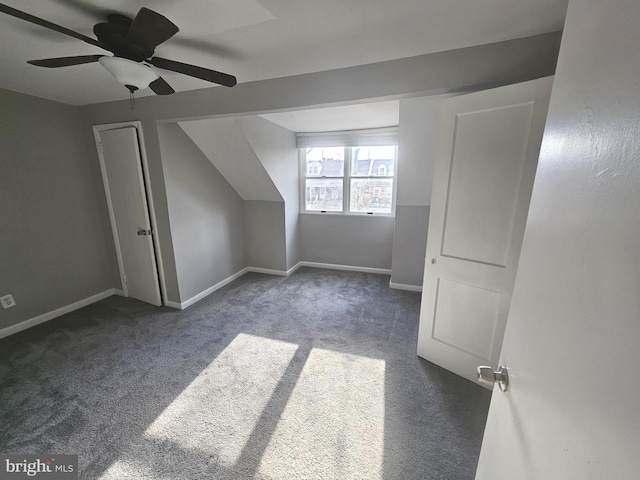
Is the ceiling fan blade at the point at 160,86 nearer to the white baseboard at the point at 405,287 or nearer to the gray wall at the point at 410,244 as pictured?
the gray wall at the point at 410,244

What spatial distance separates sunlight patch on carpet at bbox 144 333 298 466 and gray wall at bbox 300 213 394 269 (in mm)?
2106

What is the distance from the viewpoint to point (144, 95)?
241cm

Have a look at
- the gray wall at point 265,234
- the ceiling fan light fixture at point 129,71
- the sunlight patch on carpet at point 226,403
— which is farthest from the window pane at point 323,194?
the ceiling fan light fixture at point 129,71

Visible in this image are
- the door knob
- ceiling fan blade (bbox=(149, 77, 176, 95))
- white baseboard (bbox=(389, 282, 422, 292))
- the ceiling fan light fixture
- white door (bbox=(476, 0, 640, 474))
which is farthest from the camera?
white baseboard (bbox=(389, 282, 422, 292))

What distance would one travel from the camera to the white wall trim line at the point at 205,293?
9.52 feet

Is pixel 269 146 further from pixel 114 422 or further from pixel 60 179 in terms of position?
pixel 114 422

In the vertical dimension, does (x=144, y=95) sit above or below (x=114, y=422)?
above

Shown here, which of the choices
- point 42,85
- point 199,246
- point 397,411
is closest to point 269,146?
point 199,246

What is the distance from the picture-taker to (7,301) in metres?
2.36

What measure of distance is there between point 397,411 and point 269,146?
10.0ft

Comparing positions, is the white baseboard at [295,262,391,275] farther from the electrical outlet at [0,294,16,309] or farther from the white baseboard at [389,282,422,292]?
the electrical outlet at [0,294,16,309]

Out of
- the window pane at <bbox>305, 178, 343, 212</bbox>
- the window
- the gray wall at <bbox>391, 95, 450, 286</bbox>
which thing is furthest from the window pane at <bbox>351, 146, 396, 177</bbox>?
the gray wall at <bbox>391, 95, 450, 286</bbox>

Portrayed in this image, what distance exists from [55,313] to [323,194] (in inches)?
140

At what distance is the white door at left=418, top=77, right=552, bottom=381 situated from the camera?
1.44m
